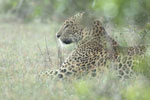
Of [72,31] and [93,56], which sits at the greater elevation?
[72,31]

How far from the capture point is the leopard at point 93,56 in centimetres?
695

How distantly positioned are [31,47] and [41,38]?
2668 millimetres

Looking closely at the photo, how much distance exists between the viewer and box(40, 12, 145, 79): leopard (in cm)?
695

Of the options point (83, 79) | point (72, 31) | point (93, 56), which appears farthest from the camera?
point (72, 31)

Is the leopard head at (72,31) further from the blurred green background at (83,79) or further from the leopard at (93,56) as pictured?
the blurred green background at (83,79)

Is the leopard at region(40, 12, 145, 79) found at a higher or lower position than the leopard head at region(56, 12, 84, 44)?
lower

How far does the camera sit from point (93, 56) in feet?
23.9

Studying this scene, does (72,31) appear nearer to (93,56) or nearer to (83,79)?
(93,56)

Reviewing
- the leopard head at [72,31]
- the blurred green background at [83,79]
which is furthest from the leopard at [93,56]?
the blurred green background at [83,79]

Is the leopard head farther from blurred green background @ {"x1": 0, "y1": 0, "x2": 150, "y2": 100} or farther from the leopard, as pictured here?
blurred green background @ {"x1": 0, "y1": 0, "x2": 150, "y2": 100}

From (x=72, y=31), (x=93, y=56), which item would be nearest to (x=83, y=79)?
(x=93, y=56)

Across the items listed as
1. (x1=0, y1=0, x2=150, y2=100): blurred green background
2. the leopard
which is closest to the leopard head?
the leopard

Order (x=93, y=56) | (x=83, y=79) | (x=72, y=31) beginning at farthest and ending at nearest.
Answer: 1. (x=72, y=31)
2. (x=93, y=56)
3. (x=83, y=79)

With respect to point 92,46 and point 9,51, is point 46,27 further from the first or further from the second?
point 92,46
